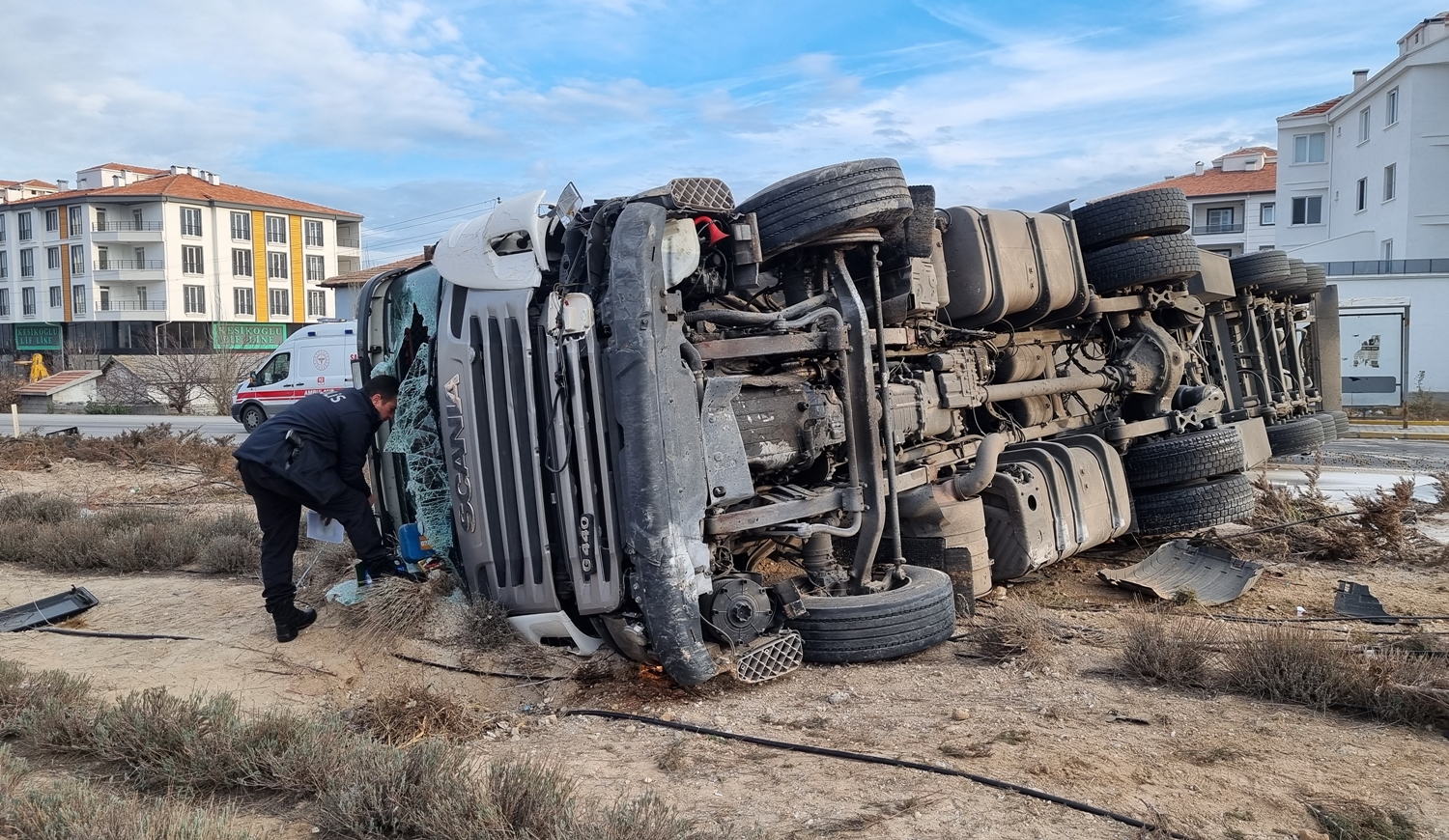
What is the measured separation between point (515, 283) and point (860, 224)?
5.61 ft

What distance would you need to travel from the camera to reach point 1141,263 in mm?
8375

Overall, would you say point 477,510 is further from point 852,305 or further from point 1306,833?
point 1306,833

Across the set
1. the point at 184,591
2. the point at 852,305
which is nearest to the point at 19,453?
the point at 184,591

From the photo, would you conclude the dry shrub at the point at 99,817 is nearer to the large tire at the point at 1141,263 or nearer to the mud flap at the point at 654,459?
the mud flap at the point at 654,459

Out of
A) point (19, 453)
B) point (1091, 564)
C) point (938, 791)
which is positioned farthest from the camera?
point (19, 453)

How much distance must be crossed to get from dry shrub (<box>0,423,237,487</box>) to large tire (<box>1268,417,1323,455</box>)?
1168 cm

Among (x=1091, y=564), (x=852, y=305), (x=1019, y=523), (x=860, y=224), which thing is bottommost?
(x=1091, y=564)

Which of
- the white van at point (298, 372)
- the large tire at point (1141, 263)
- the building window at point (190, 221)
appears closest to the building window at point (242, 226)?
the building window at point (190, 221)

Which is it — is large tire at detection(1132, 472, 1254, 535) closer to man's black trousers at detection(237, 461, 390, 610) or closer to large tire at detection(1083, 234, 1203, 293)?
large tire at detection(1083, 234, 1203, 293)

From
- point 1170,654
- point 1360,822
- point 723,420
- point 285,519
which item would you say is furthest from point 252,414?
point 1360,822

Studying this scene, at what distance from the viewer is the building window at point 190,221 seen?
195ft

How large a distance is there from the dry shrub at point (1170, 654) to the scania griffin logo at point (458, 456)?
3031 mm

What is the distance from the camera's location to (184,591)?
672 cm

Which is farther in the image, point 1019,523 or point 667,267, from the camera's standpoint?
point 1019,523
